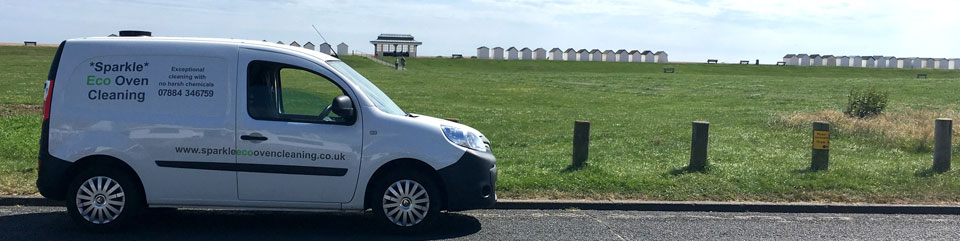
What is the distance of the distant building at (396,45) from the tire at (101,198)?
285 ft

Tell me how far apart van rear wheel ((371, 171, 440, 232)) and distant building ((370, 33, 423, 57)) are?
8720 centimetres

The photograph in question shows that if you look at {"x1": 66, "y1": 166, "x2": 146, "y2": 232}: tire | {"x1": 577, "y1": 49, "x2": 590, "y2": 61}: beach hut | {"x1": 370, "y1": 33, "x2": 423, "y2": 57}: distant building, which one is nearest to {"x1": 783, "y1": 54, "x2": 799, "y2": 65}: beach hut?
{"x1": 577, "y1": 49, "x2": 590, "y2": 61}: beach hut

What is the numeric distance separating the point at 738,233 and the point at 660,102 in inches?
901

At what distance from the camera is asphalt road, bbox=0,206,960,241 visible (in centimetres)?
687

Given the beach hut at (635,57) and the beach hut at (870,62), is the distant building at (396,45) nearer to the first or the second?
the beach hut at (635,57)

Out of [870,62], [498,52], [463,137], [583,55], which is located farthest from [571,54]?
[463,137]

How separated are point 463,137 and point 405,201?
718 mm

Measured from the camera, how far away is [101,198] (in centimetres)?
675

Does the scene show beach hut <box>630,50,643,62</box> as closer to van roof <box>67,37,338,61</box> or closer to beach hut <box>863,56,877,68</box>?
beach hut <box>863,56,877,68</box>

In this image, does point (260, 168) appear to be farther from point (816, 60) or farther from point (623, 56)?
point (816, 60)

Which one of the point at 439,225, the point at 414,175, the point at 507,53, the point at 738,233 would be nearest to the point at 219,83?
the point at 414,175

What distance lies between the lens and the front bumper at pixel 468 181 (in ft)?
22.4

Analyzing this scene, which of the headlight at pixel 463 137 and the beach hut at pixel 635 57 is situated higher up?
the beach hut at pixel 635 57

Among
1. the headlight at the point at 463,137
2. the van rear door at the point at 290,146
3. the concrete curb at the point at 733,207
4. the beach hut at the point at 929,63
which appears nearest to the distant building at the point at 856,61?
the beach hut at the point at 929,63
